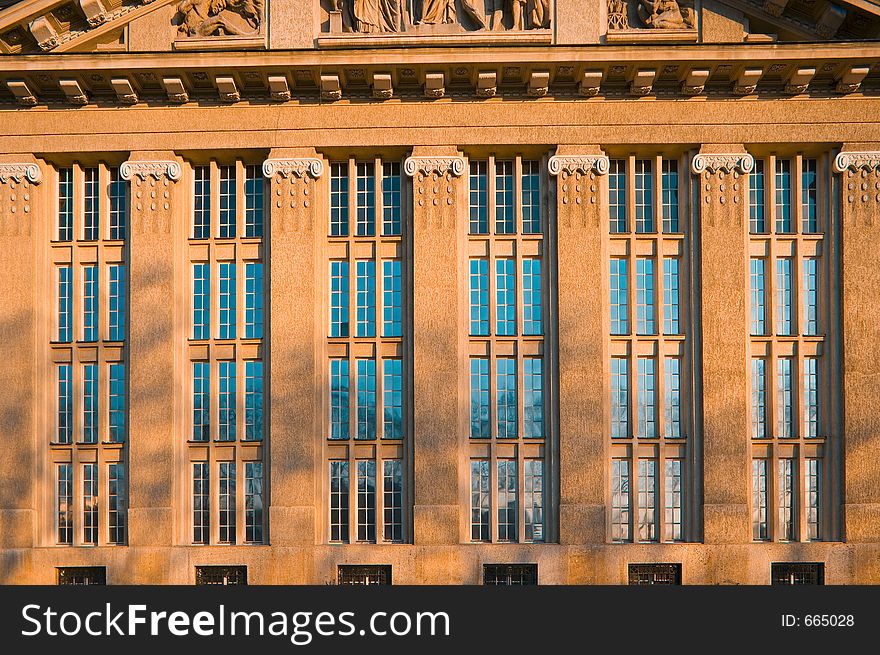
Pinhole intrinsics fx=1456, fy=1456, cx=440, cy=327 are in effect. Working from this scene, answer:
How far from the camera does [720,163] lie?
31.2 meters

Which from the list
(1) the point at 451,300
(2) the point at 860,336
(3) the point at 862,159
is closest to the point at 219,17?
(1) the point at 451,300

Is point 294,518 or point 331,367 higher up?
point 331,367

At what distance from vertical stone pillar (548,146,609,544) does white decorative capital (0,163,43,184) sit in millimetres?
11177

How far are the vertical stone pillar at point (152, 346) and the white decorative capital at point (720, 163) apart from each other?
1121 cm

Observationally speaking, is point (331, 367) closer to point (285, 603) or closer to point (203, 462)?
point (203, 462)

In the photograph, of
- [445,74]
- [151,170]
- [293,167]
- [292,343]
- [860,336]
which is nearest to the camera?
[860,336]

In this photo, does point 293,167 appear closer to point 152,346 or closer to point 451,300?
point 451,300

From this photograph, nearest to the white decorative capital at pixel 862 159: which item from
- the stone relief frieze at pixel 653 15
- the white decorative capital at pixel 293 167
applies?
the stone relief frieze at pixel 653 15

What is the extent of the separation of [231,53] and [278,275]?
478cm

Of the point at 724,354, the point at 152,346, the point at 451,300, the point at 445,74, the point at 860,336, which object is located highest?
the point at 445,74

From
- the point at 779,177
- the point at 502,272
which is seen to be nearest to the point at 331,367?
the point at 502,272

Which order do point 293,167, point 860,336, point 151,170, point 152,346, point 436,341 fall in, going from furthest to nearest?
1. point 151,170
2. point 293,167
3. point 152,346
4. point 436,341
5. point 860,336

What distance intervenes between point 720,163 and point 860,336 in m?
4.71

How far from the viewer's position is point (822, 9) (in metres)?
30.8
